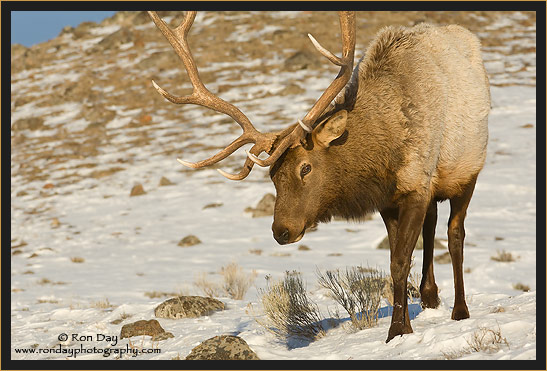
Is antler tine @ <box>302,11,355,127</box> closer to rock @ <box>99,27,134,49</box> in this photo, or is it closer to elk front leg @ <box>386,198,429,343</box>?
elk front leg @ <box>386,198,429,343</box>

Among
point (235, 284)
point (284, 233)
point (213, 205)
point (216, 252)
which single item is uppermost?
point (213, 205)

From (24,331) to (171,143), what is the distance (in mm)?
17105

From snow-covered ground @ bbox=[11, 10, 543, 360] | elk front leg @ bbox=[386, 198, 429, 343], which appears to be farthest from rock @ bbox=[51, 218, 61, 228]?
elk front leg @ bbox=[386, 198, 429, 343]

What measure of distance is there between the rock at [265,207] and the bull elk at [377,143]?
34.1 ft

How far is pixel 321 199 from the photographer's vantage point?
18.2 feet

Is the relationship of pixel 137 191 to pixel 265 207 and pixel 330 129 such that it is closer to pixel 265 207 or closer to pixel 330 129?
pixel 265 207

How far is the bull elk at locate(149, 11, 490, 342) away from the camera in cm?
546

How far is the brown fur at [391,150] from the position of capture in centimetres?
547

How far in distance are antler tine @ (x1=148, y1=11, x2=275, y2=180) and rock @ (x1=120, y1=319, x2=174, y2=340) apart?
7.04ft

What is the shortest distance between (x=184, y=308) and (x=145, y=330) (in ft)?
3.22

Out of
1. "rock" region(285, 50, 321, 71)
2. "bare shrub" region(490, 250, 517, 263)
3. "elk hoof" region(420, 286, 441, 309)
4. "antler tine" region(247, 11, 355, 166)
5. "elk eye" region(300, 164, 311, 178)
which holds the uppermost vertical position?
"rock" region(285, 50, 321, 71)

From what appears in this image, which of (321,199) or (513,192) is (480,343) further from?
(513,192)

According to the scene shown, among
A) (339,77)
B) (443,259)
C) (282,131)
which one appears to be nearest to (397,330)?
(282,131)

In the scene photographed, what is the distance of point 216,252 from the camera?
14.1 meters
